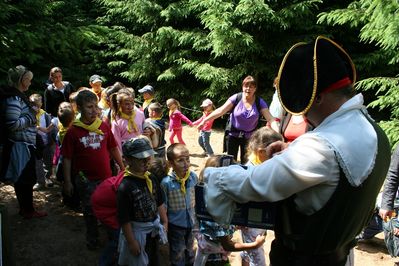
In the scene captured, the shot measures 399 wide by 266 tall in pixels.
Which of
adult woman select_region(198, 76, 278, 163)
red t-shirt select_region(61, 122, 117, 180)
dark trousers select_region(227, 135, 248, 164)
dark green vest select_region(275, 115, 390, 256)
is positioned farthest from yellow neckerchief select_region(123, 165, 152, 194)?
dark trousers select_region(227, 135, 248, 164)

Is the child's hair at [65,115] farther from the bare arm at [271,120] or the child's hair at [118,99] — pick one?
the bare arm at [271,120]

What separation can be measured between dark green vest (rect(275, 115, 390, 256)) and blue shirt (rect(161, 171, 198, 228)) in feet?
7.47

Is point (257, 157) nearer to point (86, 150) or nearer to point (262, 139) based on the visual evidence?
point (262, 139)

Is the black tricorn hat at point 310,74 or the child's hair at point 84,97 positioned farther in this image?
the child's hair at point 84,97

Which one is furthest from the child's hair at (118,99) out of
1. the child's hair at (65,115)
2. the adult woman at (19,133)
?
the adult woman at (19,133)

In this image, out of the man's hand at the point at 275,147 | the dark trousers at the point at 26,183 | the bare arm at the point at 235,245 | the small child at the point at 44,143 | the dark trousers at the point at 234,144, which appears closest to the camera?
the man's hand at the point at 275,147

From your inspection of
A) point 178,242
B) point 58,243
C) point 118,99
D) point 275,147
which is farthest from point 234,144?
point 275,147

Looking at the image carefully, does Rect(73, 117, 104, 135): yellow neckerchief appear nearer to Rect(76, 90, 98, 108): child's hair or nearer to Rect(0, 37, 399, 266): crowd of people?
Rect(0, 37, 399, 266): crowd of people

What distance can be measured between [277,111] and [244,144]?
1.10 meters

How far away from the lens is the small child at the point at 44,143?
6691 millimetres

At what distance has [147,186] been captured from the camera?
3.61m

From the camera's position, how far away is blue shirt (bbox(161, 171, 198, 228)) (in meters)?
3.97

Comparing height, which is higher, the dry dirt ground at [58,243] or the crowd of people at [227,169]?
the crowd of people at [227,169]

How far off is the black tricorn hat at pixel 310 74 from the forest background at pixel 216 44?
5710 millimetres
